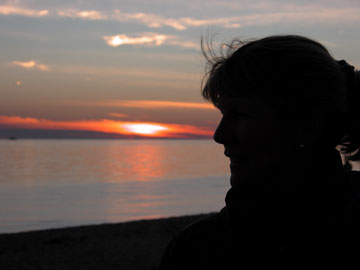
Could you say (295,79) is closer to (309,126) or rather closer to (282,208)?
(309,126)

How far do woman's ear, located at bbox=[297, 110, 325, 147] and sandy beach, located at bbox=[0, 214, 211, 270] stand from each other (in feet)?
21.9

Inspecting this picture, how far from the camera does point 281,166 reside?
1.43m

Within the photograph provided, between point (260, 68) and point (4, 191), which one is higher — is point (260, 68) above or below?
above

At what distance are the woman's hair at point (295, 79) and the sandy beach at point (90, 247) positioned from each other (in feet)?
21.9

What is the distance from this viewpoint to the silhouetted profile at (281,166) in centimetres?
139

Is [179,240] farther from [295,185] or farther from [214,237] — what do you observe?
[295,185]

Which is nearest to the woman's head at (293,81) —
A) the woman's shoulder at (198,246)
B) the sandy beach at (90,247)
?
the woman's shoulder at (198,246)

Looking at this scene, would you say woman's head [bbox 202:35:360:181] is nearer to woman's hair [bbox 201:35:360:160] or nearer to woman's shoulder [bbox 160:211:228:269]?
woman's hair [bbox 201:35:360:160]

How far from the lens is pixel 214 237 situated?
1505 millimetres

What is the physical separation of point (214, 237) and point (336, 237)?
401mm

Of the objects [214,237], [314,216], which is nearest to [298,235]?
[314,216]

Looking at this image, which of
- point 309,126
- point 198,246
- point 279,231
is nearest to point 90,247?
point 198,246

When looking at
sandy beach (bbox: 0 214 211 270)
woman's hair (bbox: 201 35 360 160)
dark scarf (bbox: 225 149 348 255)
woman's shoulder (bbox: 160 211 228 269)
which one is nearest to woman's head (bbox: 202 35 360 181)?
woman's hair (bbox: 201 35 360 160)

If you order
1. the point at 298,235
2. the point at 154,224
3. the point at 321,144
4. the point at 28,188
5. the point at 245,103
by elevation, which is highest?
the point at 245,103
